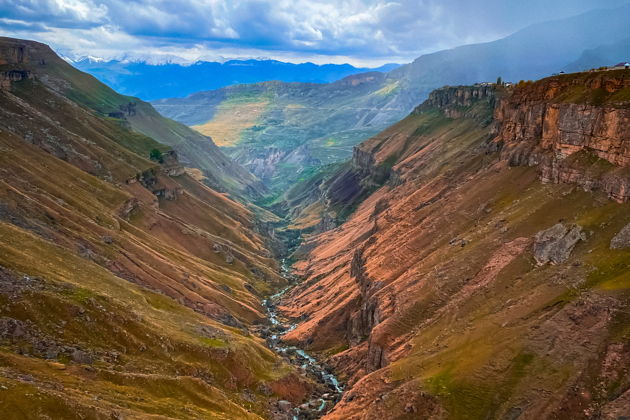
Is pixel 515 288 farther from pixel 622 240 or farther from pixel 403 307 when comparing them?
pixel 403 307

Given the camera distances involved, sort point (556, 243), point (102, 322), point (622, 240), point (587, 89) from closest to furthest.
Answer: point (622, 240), point (102, 322), point (556, 243), point (587, 89)

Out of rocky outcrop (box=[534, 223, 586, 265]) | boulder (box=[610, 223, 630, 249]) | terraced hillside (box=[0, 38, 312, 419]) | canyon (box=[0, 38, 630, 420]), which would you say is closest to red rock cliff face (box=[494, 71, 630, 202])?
canyon (box=[0, 38, 630, 420])

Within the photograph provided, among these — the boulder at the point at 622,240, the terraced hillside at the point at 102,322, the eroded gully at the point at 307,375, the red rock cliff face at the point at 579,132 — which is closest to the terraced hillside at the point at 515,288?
the boulder at the point at 622,240

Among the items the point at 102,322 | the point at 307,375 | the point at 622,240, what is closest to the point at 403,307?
the point at 307,375

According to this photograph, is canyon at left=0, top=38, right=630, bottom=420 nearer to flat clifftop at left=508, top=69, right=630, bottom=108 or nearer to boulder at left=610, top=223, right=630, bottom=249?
boulder at left=610, top=223, right=630, bottom=249

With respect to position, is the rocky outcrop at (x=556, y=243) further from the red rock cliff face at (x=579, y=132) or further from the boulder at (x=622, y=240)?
the red rock cliff face at (x=579, y=132)

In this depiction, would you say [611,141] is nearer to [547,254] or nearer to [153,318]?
[547,254]
